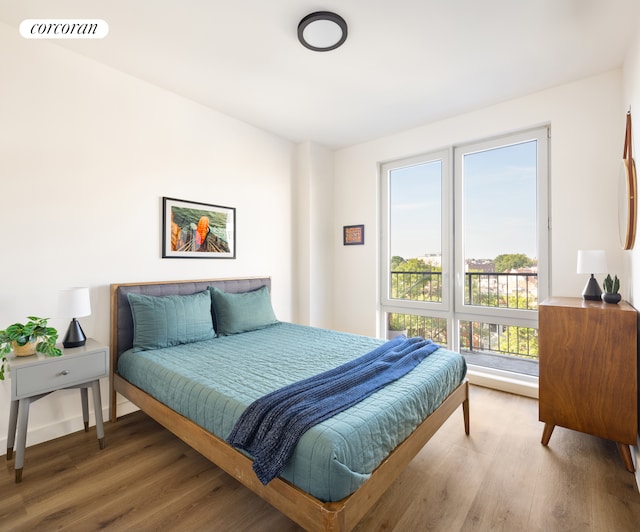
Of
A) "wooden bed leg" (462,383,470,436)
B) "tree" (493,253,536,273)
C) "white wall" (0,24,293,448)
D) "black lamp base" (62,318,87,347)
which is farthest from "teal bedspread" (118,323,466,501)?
"tree" (493,253,536,273)

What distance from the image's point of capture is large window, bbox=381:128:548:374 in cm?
307

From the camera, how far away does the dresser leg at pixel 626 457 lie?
1881mm

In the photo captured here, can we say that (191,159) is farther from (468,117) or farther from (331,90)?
(468,117)

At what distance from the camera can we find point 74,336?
217 cm

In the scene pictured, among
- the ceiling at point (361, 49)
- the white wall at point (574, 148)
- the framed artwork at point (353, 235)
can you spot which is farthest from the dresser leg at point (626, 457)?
the framed artwork at point (353, 235)

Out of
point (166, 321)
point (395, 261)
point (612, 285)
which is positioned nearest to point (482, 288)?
point (395, 261)

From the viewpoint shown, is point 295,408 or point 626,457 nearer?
point 295,408

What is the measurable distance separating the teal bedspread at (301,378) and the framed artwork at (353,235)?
62.3 inches

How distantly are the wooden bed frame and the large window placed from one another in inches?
52.6

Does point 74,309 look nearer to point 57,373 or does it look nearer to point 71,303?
point 71,303

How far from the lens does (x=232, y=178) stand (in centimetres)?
342

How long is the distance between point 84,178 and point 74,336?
3.80ft

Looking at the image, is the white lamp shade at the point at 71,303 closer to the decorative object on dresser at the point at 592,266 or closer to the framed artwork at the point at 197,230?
the framed artwork at the point at 197,230

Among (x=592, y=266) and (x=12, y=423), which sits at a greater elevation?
(x=592, y=266)
